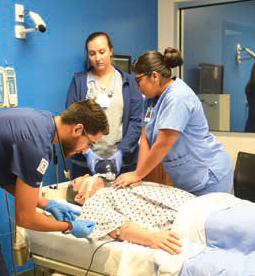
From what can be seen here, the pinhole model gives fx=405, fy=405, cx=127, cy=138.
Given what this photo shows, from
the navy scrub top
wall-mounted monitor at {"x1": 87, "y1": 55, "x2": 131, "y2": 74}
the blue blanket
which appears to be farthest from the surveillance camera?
the blue blanket

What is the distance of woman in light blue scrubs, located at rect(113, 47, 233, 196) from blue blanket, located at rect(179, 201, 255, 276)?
389 mm

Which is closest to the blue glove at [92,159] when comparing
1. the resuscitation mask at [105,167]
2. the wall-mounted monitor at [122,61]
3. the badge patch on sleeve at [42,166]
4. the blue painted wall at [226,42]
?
the resuscitation mask at [105,167]

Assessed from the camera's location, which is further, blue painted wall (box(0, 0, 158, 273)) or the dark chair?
the dark chair

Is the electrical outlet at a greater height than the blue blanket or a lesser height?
greater

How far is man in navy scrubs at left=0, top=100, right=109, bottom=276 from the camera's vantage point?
1.32m

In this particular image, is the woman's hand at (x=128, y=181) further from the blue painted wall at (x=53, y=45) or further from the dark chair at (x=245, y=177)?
the dark chair at (x=245, y=177)

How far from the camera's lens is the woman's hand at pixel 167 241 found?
67.6 inches

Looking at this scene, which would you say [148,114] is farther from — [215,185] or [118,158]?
[215,185]

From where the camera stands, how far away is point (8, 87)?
2.37m

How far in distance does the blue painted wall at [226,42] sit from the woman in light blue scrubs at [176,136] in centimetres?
146

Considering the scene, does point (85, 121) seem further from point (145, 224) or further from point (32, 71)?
point (32, 71)

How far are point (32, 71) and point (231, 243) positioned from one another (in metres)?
1.66

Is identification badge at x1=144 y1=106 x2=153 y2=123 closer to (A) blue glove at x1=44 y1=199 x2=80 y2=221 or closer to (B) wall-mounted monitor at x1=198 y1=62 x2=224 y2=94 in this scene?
(A) blue glove at x1=44 y1=199 x2=80 y2=221

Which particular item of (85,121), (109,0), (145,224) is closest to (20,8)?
(109,0)
